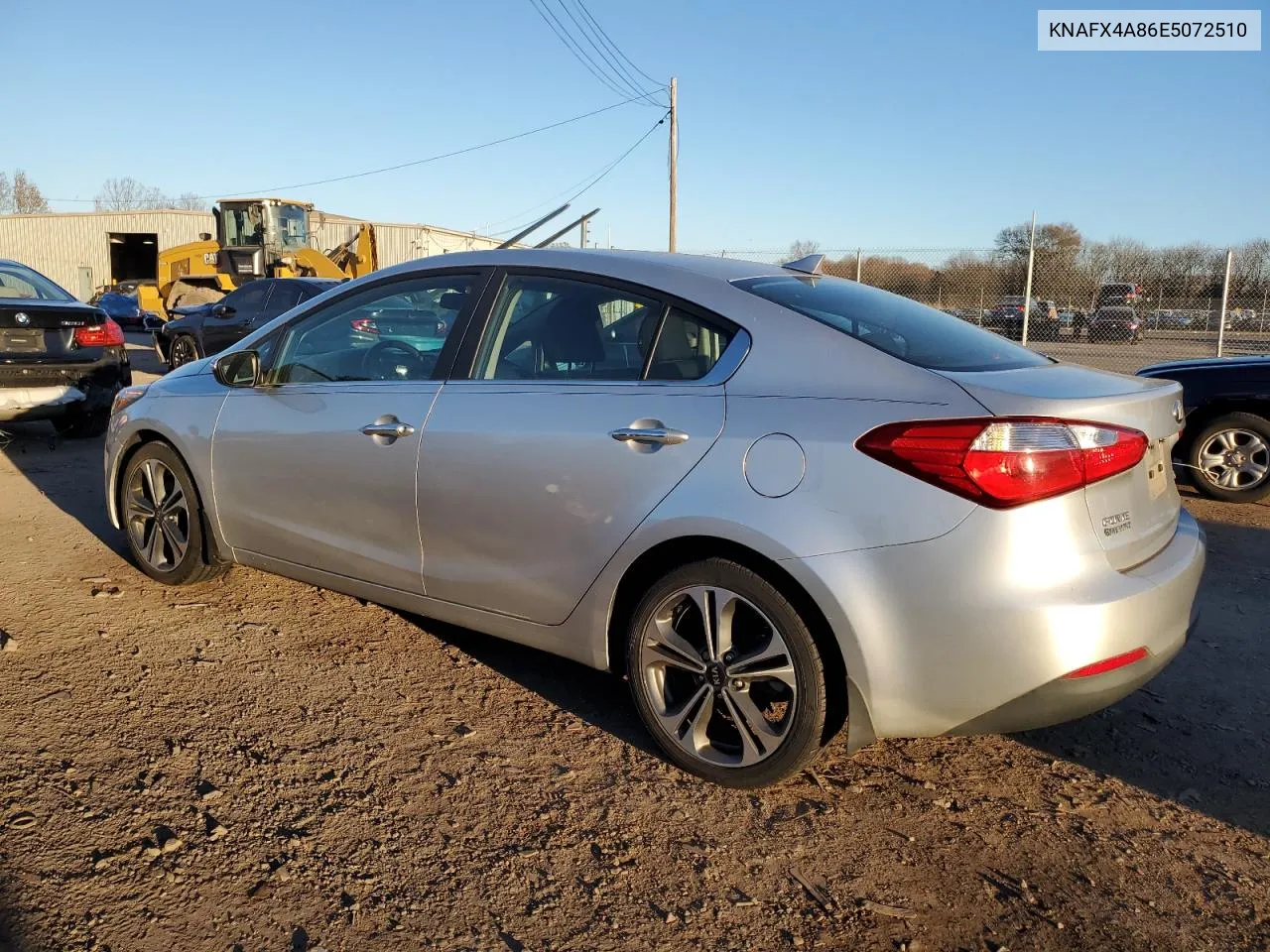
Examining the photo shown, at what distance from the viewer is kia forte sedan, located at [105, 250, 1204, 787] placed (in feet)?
8.23

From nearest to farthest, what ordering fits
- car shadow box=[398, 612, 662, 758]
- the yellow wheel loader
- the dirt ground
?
the dirt ground
car shadow box=[398, 612, 662, 758]
the yellow wheel loader

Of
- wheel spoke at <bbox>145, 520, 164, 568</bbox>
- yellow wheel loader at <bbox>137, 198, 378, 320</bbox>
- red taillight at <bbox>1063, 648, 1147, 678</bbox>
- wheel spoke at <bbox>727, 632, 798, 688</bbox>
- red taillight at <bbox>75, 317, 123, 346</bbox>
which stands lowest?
wheel spoke at <bbox>145, 520, 164, 568</bbox>

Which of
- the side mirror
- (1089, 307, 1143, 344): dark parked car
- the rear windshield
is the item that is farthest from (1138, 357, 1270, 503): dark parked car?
(1089, 307, 1143, 344): dark parked car

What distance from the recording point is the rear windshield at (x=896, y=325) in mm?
2910

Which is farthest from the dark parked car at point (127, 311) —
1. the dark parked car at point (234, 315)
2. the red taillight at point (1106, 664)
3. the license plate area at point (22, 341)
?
the red taillight at point (1106, 664)

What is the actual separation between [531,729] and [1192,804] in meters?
2.06

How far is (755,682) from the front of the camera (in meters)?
2.88

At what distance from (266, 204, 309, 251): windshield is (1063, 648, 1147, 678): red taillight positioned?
24.8 meters

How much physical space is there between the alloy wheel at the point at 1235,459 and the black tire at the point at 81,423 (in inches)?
337

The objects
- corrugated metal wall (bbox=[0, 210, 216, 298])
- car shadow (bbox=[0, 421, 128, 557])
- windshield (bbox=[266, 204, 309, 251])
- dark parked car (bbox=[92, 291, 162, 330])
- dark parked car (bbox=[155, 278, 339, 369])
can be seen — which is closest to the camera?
car shadow (bbox=[0, 421, 128, 557])

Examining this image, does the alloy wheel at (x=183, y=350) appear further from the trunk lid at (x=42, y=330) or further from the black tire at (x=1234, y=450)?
the black tire at (x=1234, y=450)

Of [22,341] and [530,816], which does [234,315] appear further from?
[530,816]

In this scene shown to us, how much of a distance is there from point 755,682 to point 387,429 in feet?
5.31

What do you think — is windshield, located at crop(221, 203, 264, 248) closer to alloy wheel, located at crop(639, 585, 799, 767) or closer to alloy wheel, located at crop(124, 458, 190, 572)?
alloy wheel, located at crop(124, 458, 190, 572)
